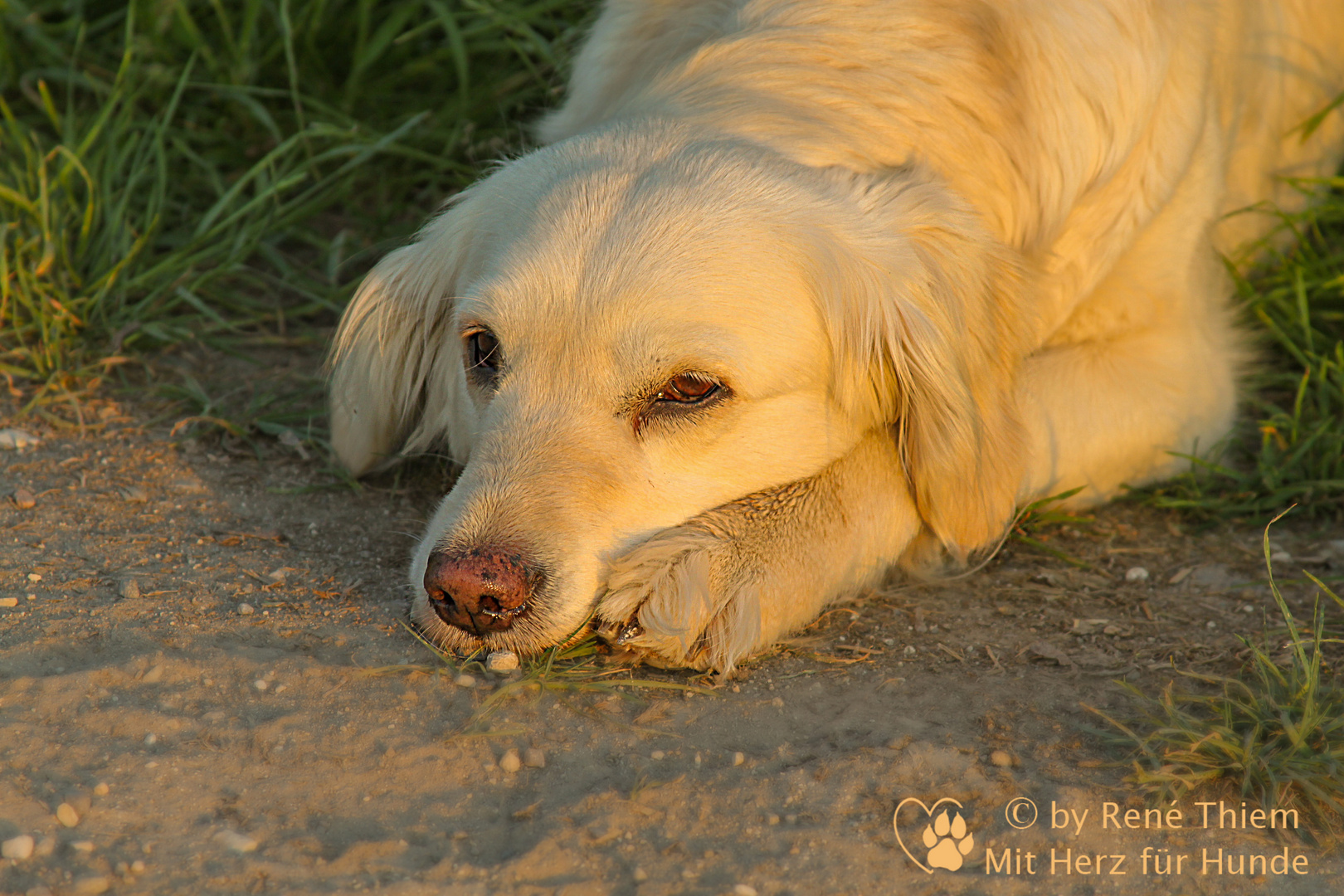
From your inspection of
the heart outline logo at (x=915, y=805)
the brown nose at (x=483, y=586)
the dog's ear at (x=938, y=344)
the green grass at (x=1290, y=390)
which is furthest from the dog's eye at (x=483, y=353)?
the green grass at (x=1290, y=390)

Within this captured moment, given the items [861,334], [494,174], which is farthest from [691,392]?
[494,174]

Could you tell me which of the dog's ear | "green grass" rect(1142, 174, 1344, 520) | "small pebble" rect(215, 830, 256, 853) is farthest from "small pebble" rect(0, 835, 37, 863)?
"green grass" rect(1142, 174, 1344, 520)

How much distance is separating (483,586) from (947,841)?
949 millimetres

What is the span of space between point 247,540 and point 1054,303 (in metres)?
2.08

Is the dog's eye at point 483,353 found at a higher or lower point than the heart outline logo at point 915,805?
higher

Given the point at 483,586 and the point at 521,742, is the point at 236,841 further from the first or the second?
the point at 483,586

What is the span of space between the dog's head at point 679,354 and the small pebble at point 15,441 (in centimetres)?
116

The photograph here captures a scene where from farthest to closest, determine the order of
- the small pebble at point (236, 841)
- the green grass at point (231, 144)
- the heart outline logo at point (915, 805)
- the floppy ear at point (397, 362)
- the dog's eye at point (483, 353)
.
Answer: the green grass at point (231, 144)
the floppy ear at point (397, 362)
the dog's eye at point (483, 353)
the heart outline logo at point (915, 805)
the small pebble at point (236, 841)

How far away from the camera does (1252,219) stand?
13.5 feet

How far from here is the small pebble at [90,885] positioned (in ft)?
5.90

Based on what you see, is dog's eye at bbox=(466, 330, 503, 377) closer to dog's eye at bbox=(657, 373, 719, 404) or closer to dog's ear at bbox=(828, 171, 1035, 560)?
dog's eye at bbox=(657, 373, 719, 404)

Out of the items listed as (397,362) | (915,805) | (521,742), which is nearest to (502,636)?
(521,742)

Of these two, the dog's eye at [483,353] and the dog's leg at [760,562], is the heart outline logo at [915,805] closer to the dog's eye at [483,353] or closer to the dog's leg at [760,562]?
the dog's leg at [760,562]

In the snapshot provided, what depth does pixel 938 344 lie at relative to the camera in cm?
280
